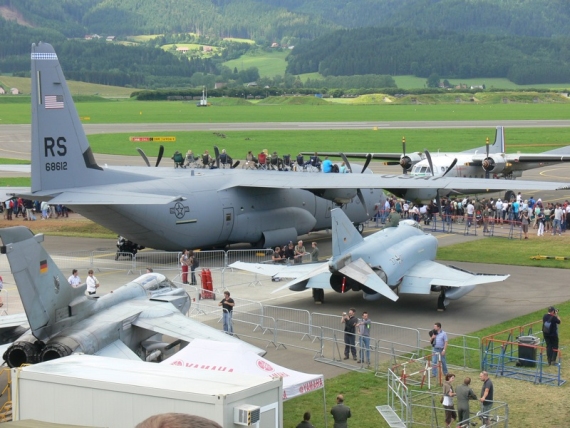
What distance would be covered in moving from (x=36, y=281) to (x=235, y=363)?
14.8 ft

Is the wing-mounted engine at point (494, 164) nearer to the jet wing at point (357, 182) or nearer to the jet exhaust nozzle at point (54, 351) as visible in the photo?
the jet wing at point (357, 182)

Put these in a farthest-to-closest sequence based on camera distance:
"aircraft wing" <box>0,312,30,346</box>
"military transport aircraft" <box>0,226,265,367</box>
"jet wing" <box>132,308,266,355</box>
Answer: "aircraft wing" <box>0,312,30,346</box>, "jet wing" <box>132,308,266,355</box>, "military transport aircraft" <box>0,226,265,367</box>

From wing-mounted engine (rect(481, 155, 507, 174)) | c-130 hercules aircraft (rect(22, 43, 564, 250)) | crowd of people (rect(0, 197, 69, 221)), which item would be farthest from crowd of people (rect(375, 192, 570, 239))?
crowd of people (rect(0, 197, 69, 221))

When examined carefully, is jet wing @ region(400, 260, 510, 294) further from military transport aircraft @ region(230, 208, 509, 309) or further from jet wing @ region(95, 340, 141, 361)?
jet wing @ region(95, 340, 141, 361)

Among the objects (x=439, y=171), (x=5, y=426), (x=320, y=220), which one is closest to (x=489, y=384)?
(x=5, y=426)

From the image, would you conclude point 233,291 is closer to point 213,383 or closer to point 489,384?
point 489,384

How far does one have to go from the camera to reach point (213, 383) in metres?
14.0

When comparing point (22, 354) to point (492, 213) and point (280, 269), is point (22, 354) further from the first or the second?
point (492, 213)

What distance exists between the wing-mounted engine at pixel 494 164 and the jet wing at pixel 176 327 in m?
40.5

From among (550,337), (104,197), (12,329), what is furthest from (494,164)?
(12,329)

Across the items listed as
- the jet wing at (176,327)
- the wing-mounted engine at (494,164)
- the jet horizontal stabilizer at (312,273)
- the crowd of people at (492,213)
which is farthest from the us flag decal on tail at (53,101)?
the wing-mounted engine at (494,164)

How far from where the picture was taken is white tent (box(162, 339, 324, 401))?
18594 mm

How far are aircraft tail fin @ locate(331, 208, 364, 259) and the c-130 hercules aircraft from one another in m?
7.60

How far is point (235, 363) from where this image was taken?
1867 centimetres
